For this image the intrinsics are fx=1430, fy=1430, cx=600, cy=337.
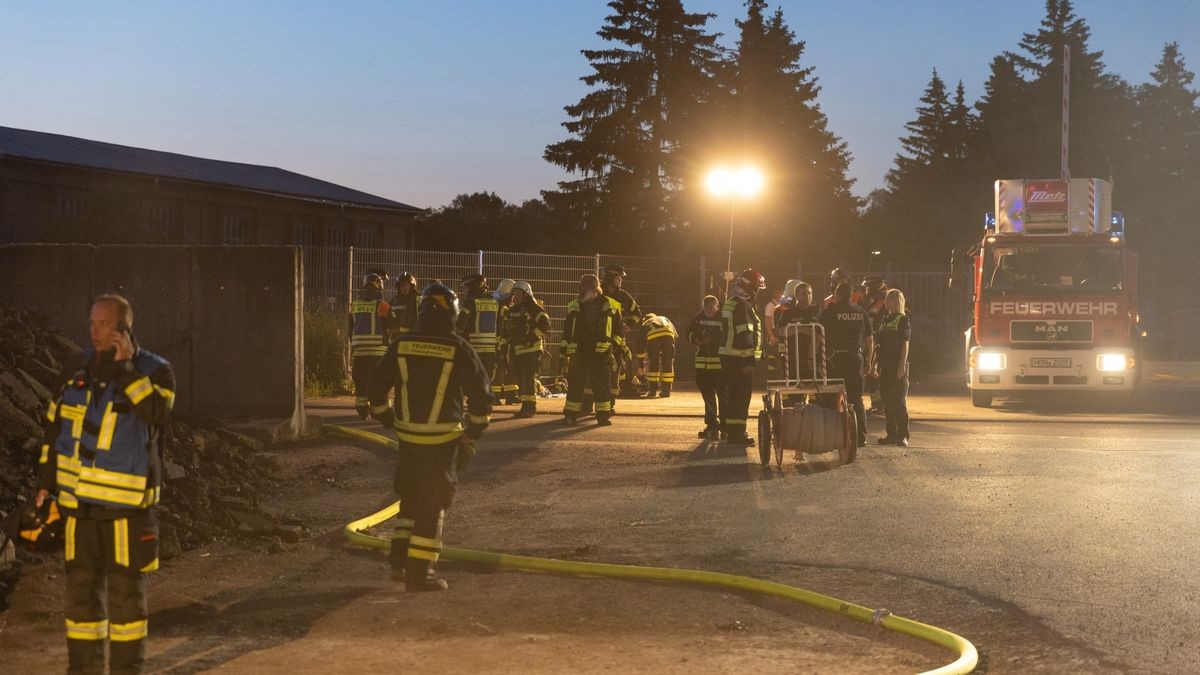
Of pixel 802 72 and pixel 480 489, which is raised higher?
pixel 802 72

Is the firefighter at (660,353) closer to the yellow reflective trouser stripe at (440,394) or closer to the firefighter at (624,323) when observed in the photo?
the firefighter at (624,323)

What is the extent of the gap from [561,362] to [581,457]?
1155 centimetres

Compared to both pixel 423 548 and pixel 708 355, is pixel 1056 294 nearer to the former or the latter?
pixel 708 355

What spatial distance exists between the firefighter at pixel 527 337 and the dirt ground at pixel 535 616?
8297 mm

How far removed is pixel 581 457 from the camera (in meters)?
14.1

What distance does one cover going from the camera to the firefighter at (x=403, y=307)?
1642 cm

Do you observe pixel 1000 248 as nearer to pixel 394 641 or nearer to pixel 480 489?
pixel 480 489

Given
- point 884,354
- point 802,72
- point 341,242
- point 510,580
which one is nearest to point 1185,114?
point 802,72

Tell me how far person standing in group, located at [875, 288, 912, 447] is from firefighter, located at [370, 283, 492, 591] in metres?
7.73

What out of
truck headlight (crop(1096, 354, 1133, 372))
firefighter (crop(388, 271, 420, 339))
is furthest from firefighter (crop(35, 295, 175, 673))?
truck headlight (crop(1096, 354, 1133, 372))

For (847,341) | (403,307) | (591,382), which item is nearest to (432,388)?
(847,341)

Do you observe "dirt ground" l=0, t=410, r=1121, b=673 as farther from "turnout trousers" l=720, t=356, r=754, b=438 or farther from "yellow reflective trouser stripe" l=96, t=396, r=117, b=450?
"turnout trousers" l=720, t=356, r=754, b=438

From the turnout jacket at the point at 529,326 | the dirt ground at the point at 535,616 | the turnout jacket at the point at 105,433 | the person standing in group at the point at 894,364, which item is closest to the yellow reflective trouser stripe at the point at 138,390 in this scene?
the turnout jacket at the point at 105,433

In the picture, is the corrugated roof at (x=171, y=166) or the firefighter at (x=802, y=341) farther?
the corrugated roof at (x=171, y=166)
